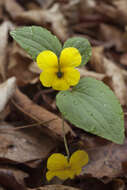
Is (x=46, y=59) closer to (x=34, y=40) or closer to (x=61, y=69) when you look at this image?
(x=61, y=69)

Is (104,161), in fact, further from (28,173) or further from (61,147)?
(28,173)

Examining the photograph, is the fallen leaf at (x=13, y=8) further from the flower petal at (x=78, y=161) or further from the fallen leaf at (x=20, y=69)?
the flower petal at (x=78, y=161)

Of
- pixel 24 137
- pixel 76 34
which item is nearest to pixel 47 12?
pixel 76 34

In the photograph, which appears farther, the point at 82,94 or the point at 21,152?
the point at 21,152

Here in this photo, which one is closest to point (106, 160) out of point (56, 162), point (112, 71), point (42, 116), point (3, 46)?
point (56, 162)

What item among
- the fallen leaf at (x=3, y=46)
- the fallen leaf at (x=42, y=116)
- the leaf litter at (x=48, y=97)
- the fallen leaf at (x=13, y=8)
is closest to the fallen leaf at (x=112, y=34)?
the leaf litter at (x=48, y=97)
